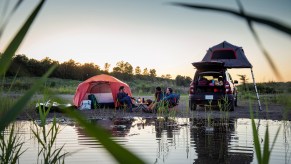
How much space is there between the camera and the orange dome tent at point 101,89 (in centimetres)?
1882

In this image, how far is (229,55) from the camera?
1786 cm

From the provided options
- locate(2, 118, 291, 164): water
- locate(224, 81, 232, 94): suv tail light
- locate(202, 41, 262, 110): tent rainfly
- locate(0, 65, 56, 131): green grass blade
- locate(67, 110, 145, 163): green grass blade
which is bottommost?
locate(2, 118, 291, 164): water

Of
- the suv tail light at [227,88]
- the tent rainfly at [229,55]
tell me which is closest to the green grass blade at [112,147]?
the suv tail light at [227,88]

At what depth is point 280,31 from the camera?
18.3 inches

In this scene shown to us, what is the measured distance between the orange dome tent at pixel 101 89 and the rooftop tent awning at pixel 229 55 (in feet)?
16.5

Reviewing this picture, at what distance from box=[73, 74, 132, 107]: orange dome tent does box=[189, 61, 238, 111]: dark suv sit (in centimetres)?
525

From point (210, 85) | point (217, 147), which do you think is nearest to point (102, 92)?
point (210, 85)

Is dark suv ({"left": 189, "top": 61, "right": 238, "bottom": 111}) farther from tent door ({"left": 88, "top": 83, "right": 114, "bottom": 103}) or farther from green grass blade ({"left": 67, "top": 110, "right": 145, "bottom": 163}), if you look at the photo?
green grass blade ({"left": 67, "top": 110, "right": 145, "bottom": 163})

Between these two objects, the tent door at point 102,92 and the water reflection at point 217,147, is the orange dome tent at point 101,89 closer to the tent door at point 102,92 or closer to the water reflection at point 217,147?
the tent door at point 102,92

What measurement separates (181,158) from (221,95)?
30.9 feet

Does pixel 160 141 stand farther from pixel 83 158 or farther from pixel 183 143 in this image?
pixel 83 158

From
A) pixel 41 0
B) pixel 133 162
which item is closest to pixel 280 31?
pixel 133 162

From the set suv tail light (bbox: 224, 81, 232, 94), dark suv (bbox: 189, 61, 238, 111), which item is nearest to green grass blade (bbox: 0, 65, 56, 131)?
dark suv (bbox: 189, 61, 238, 111)

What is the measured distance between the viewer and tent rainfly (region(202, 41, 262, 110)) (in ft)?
55.9
